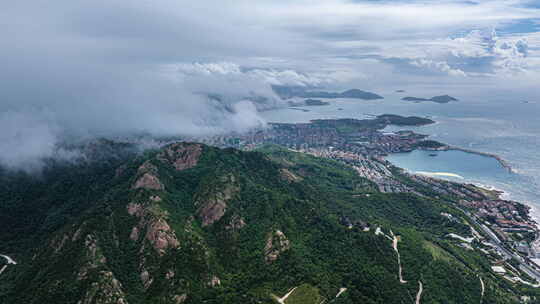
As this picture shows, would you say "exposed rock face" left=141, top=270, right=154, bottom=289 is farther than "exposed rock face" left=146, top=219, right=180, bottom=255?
No

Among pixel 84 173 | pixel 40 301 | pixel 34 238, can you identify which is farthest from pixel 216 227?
pixel 84 173

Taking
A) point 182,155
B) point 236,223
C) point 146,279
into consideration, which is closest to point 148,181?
point 182,155

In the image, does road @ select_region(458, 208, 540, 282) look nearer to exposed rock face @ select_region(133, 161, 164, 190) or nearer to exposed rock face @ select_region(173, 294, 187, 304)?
exposed rock face @ select_region(173, 294, 187, 304)

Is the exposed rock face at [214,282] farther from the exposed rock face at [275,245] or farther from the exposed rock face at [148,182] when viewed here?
the exposed rock face at [148,182]

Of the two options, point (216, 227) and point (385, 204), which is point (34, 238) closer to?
point (216, 227)

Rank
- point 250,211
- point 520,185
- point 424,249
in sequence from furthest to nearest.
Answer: point 520,185, point 250,211, point 424,249

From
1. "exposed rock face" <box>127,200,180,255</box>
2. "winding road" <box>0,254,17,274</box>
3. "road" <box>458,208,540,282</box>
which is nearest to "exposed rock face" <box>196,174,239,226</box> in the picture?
"exposed rock face" <box>127,200,180,255</box>
